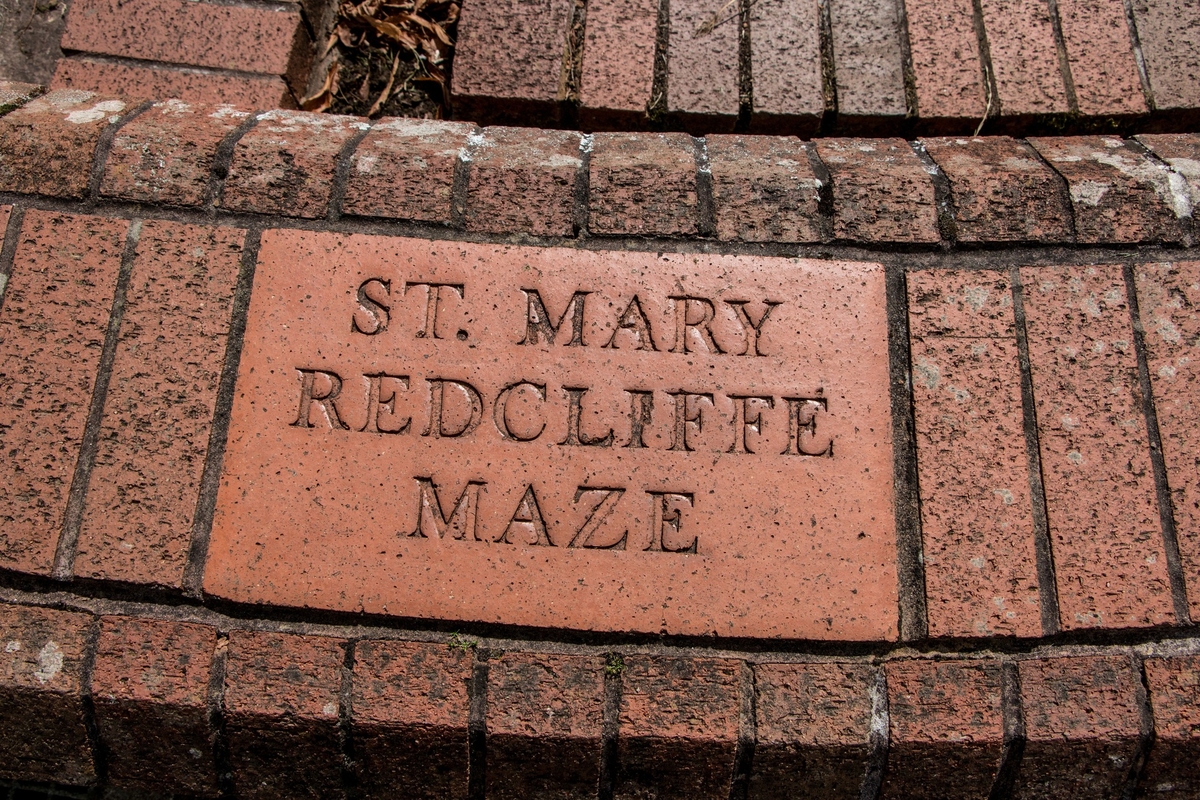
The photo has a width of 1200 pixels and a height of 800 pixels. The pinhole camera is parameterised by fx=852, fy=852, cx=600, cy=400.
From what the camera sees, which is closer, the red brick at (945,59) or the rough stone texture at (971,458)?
the rough stone texture at (971,458)

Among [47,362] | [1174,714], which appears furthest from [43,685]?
Result: [1174,714]

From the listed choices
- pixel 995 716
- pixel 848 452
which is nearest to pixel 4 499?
pixel 848 452

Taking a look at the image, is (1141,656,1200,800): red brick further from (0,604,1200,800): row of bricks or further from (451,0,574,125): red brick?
(451,0,574,125): red brick

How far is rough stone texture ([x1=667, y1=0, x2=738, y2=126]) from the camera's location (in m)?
1.75

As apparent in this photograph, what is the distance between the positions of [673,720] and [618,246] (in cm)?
78

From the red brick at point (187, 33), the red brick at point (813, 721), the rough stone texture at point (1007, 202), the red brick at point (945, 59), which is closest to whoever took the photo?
the red brick at point (813, 721)

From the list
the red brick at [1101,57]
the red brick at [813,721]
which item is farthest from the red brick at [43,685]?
the red brick at [1101,57]

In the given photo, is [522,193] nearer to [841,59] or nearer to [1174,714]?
[841,59]

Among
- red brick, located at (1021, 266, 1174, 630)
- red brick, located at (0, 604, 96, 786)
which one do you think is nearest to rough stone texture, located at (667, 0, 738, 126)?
red brick, located at (1021, 266, 1174, 630)

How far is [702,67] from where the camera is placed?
1.79 metres

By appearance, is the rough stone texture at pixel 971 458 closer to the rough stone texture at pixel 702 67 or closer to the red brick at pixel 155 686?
the rough stone texture at pixel 702 67

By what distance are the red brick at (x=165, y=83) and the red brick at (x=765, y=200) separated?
3.34 feet

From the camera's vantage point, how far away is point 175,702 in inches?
52.3

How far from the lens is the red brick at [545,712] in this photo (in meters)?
1.31
